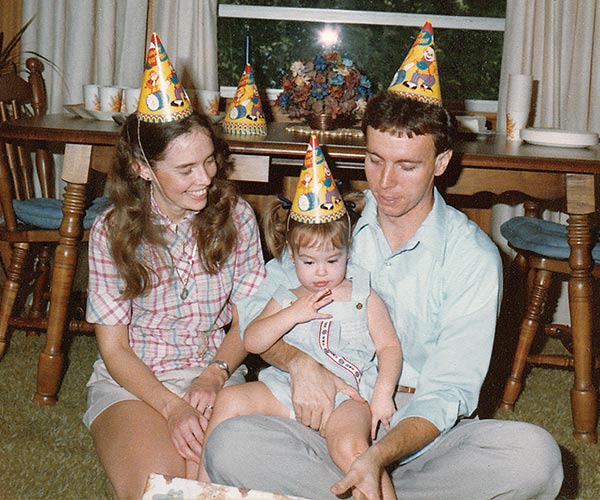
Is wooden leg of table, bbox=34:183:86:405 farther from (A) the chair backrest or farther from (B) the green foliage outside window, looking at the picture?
(B) the green foliage outside window

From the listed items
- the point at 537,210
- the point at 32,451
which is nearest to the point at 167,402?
the point at 32,451

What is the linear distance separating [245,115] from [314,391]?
1026mm

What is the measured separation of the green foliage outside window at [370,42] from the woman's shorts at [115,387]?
1876 millimetres

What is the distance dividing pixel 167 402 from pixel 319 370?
343mm

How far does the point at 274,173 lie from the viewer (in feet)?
9.96

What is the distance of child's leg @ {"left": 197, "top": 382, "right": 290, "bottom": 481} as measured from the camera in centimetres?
155

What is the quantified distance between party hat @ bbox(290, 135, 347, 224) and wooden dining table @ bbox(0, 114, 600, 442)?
0.38 metres

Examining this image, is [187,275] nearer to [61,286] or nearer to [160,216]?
[160,216]

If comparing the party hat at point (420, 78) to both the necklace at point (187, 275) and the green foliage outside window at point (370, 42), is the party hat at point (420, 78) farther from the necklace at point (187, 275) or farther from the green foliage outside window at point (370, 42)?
the green foliage outside window at point (370, 42)

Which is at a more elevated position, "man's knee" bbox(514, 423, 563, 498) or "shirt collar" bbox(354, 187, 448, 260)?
"shirt collar" bbox(354, 187, 448, 260)

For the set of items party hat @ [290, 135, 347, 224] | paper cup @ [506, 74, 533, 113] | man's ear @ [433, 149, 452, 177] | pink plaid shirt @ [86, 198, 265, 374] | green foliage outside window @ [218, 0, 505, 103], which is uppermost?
green foliage outside window @ [218, 0, 505, 103]

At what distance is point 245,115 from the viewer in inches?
89.8

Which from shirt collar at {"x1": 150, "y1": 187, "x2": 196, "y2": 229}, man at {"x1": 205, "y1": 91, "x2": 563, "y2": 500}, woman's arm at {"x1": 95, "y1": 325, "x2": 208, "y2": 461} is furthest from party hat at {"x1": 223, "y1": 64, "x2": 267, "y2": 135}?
woman's arm at {"x1": 95, "y1": 325, "x2": 208, "y2": 461}

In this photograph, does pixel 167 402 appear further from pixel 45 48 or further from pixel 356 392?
pixel 45 48
